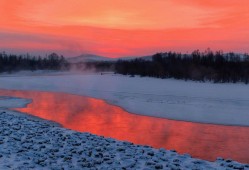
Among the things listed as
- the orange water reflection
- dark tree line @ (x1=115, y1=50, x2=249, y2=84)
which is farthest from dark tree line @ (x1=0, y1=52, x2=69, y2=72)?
the orange water reflection

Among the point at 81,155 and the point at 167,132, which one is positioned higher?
the point at 81,155

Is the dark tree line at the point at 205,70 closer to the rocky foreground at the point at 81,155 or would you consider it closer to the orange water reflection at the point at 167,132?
the orange water reflection at the point at 167,132

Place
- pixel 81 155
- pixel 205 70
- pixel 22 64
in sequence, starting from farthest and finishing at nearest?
pixel 22 64, pixel 205 70, pixel 81 155

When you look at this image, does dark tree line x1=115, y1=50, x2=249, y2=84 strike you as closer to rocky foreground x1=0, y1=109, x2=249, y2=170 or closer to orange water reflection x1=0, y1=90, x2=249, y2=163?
orange water reflection x1=0, y1=90, x2=249, y2=163

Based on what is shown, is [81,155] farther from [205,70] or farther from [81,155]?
[205,70]

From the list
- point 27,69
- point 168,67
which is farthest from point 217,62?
point 27,69

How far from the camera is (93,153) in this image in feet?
33.9

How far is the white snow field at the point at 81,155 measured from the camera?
908 centimetres

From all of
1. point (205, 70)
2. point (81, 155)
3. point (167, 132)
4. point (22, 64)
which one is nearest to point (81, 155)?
point (81, 155)

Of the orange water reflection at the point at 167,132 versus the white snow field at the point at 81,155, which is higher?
the white snow field at the point at 81,155

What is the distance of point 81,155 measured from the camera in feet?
33.1

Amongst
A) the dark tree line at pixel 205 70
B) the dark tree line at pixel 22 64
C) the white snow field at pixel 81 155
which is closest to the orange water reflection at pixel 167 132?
the white snow field at pixel 81 155

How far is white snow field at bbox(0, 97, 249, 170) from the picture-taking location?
29.8 ft

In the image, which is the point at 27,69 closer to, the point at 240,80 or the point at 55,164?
the point at 240,80
